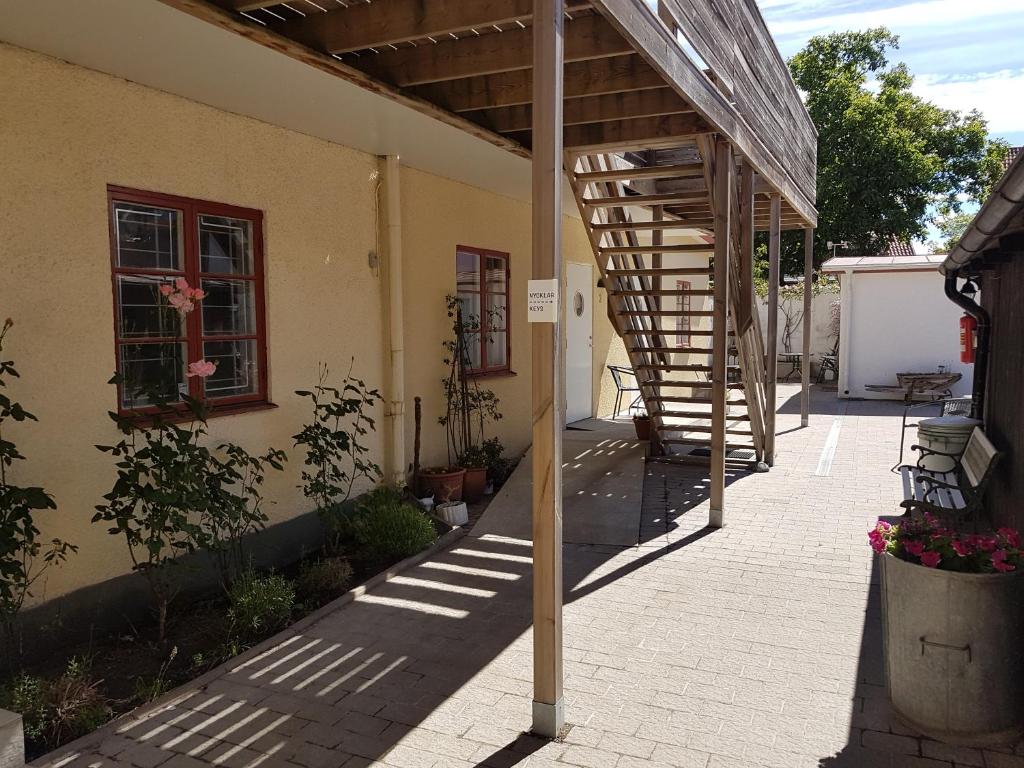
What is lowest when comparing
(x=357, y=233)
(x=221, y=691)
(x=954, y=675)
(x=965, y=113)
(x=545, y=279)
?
(x=221, y=691)

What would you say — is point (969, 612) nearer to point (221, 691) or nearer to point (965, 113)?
point (221, 691)

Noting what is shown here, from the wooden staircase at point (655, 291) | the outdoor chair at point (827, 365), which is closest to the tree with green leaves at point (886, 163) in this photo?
the outdoor chair at point (827, 365)

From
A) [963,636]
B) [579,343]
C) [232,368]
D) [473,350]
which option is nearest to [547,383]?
[963,636]

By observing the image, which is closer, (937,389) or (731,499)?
(731,499)

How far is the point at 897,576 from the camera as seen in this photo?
3146 mm

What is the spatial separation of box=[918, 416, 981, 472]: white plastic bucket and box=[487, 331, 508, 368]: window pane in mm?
4093

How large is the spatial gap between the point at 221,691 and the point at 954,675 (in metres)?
3.07

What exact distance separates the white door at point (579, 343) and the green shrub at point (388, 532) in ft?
15.4

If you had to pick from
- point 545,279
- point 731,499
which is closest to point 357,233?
point 545,279

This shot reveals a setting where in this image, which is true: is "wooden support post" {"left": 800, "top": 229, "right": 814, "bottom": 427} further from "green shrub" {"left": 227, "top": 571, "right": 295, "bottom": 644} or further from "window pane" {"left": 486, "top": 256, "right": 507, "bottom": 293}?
"green shrub" {"left": 227, "top": 571, "right": 295, "bottom": 644}

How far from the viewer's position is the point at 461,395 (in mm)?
7449

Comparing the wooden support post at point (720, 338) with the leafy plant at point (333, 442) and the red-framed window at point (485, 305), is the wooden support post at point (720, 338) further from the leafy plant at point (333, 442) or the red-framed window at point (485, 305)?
the leafy plant at point (333, 442)

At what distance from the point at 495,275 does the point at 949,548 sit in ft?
19.7

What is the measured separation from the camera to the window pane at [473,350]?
781cm
